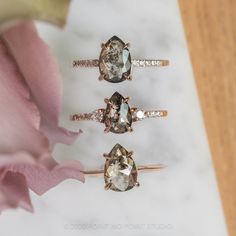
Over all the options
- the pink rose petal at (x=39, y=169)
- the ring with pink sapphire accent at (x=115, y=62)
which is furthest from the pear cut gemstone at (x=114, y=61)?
the pink rose petal at (x=39, y=169)

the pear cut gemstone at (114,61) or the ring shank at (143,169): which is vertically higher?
the pear cut gemstone at (114,61)

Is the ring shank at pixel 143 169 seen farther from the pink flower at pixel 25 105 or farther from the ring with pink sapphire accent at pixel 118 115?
the pink flower at pixel 25 105

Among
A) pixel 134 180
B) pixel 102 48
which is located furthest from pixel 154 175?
pixel 102 48

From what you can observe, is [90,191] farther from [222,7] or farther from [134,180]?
[222,7]

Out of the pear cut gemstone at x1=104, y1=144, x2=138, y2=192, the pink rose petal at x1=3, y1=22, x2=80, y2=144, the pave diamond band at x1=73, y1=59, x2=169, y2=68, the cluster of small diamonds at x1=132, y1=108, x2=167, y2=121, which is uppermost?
the pave diamond band at x1=73, y1=59, x2=169, y2=68

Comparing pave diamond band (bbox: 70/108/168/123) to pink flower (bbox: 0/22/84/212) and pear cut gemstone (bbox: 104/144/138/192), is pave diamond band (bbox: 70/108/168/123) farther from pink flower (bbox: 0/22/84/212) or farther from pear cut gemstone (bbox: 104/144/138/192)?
pink flower (bbox: 0/22/84/212)

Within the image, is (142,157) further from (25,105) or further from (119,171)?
(25,105)

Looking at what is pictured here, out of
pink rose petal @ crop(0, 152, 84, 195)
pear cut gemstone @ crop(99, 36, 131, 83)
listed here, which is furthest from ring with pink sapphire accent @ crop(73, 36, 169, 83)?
pink rose petal @ crop(0, 152, 84, 195)
